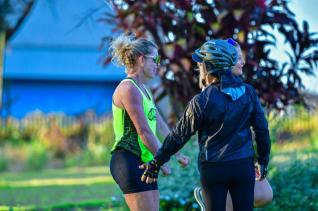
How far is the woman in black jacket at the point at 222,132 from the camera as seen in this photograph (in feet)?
15.5

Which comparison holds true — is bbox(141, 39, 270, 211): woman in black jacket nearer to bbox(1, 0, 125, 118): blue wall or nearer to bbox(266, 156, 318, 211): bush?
bbox(266, 156, 318, 211): bush

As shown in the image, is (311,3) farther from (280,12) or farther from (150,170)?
(150,170)

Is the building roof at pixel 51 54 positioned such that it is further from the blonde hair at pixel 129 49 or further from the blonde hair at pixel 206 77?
the blonde hair at pixel 206 77

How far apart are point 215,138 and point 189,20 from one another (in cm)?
346

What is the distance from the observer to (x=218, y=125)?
4727mm

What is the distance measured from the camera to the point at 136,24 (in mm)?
8164

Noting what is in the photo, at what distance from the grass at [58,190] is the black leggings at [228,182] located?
11.7ft

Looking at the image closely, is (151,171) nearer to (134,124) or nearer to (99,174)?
(134,124)

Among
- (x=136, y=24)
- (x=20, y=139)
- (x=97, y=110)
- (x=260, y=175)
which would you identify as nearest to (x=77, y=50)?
(x=97, y=110)

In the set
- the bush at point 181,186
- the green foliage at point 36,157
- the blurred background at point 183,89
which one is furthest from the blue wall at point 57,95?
the bush at point 181,186

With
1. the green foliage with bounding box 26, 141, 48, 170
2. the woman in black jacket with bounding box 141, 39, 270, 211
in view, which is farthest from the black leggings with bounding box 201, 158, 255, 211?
the green foliage with bounding box 26, 141, 48, 170

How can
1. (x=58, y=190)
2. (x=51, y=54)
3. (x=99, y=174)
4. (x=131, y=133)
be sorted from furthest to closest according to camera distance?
1. (x=51, y=54)
2. (x=99, y=174)
3. (x=58, y=190)
4. (x=131, y=133)

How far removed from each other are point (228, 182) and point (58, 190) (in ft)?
26.7

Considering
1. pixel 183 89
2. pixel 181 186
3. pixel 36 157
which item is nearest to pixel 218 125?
pixel 181 186
